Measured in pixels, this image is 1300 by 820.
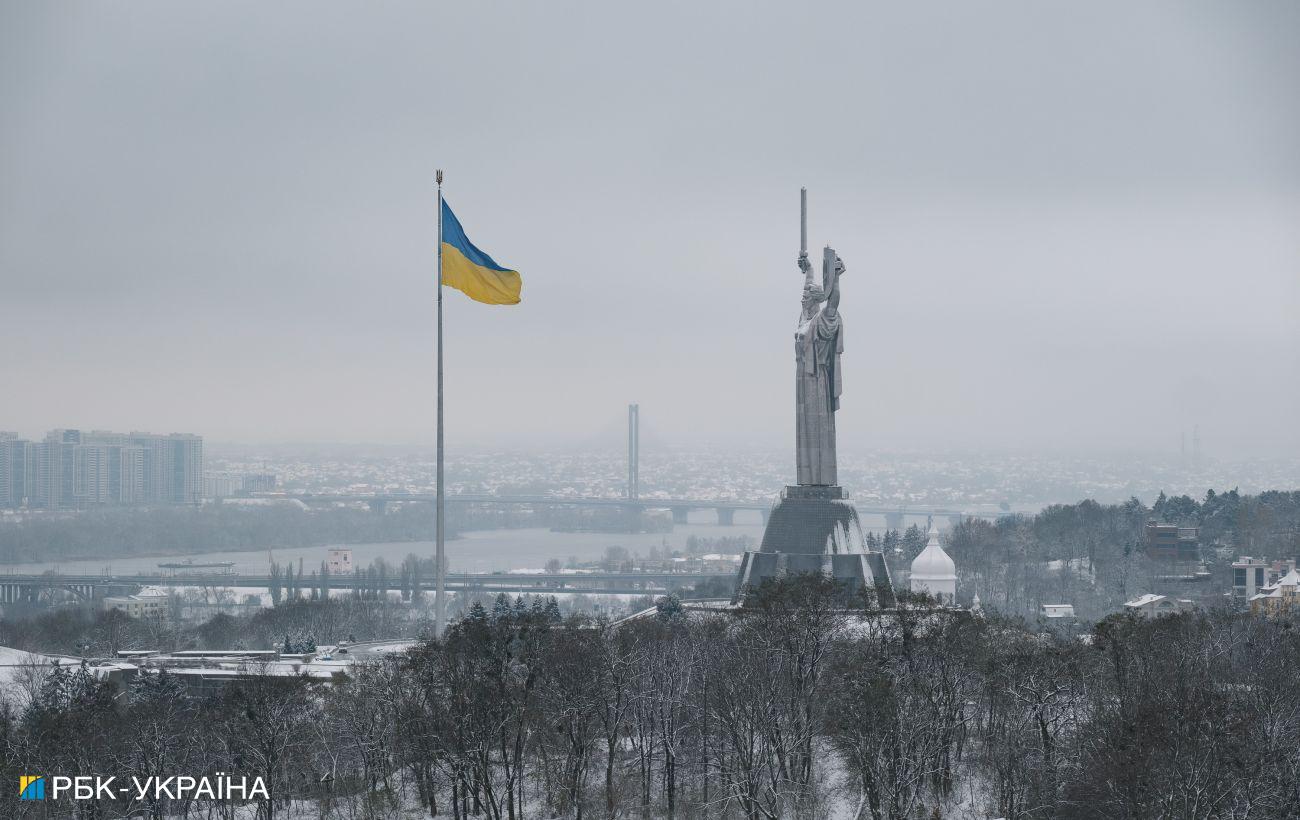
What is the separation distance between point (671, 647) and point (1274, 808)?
47.9 feet

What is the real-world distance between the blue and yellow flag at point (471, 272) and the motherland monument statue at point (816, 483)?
17092 millimetres

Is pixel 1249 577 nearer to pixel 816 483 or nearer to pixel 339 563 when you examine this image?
pixel 816 483

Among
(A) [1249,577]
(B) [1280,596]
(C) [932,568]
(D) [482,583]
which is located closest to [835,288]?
(C) [932,568]

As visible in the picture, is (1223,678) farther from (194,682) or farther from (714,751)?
(194,682)

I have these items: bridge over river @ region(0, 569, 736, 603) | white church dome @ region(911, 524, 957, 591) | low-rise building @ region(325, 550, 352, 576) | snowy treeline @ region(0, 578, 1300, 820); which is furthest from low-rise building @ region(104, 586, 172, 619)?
snowy treeline @ region(0, 578, 1300, 820)

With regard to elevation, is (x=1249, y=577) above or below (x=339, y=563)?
above

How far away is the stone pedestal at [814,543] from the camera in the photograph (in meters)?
50.9

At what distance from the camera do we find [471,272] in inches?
1390

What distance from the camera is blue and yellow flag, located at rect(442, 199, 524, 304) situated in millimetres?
35000

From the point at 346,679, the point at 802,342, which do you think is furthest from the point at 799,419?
the point at 346,679

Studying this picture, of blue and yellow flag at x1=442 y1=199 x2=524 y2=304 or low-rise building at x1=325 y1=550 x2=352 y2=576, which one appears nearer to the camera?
blue and yellow flag at x1=442 y1=199 x2=524 y2=304

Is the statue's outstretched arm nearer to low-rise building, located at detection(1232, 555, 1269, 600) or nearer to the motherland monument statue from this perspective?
the motherland monument statue

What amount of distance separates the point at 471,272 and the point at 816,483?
1988 cm

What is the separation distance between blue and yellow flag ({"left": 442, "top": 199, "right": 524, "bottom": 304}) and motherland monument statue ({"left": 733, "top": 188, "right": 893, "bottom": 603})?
56.1 feet
